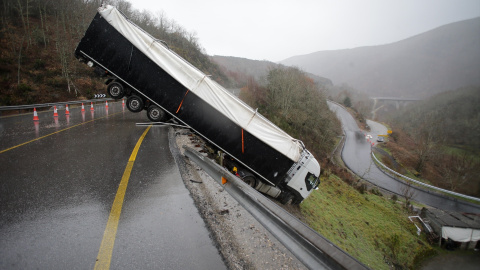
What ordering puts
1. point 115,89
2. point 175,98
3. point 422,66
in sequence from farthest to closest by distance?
point 422,66 < point 115,89 < point 175,98

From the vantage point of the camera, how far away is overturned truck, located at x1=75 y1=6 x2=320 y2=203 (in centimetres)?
752

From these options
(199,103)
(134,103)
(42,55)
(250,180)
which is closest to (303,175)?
(250,180)

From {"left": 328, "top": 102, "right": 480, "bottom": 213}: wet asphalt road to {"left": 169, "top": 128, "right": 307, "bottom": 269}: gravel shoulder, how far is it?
25085 millimetres

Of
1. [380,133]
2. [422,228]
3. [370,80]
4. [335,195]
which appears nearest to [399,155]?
[380,133]

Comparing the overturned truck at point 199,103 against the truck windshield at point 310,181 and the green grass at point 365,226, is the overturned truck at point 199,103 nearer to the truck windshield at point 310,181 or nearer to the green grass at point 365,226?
the truck windshield at point 310,181

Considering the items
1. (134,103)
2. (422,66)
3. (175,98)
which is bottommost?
(134,103)

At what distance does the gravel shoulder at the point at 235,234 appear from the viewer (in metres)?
2.31

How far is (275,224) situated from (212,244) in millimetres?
851

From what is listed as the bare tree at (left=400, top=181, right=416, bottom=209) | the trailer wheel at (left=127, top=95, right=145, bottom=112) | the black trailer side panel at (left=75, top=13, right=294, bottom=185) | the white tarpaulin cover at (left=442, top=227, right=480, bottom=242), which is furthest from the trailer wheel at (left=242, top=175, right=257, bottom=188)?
the bare tree at (left=400, top=181, right=416, bottom=209)

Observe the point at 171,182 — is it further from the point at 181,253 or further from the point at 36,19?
the point at 36,19

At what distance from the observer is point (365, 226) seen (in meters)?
15.9

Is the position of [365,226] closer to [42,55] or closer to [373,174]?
[373,174]

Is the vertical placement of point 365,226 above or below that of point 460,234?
below

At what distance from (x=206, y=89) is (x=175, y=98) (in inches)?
50.7
